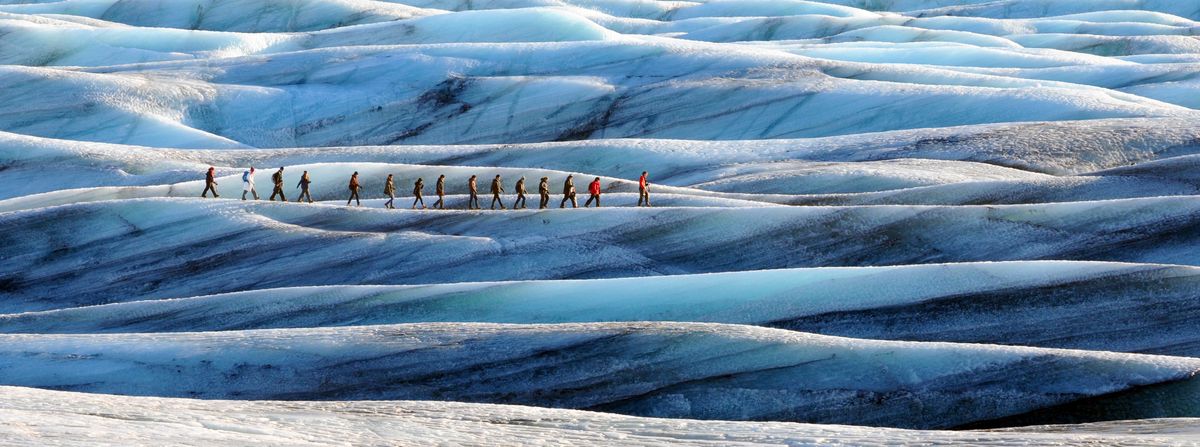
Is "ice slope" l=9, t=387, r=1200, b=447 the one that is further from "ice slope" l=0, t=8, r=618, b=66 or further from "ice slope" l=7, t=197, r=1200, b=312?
"ice slope" l=0, t=8, r=618, b=66

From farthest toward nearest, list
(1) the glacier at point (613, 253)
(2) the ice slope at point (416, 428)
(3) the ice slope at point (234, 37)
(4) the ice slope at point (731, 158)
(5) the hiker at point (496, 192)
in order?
(3) the ice slope at point (234, 37) → (4) the ice slope at point (731, 158) → (5) the hiker at point (496, 192) → (1) the glacier at point (613, 253) → (2) the ice slope at point (416, 428)

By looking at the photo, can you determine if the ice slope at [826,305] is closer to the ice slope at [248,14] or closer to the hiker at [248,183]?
the hiker at [248,183]

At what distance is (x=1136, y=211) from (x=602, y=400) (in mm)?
11056

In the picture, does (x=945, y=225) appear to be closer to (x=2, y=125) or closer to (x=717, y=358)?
(x=717, y=358)

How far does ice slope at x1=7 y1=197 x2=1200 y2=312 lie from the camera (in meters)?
22.4

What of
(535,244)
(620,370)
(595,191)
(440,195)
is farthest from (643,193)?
(620,370)

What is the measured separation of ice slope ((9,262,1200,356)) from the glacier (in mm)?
48

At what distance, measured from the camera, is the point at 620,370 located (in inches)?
619

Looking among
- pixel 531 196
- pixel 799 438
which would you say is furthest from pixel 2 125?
pixel 799 438

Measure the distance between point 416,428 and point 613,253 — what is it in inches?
426

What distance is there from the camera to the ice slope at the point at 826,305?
17.7m

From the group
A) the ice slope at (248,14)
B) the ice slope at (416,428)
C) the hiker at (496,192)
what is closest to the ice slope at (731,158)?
the hiker at (496,192)

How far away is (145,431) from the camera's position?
37.2ft

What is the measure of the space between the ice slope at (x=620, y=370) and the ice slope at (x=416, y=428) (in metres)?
1.48
